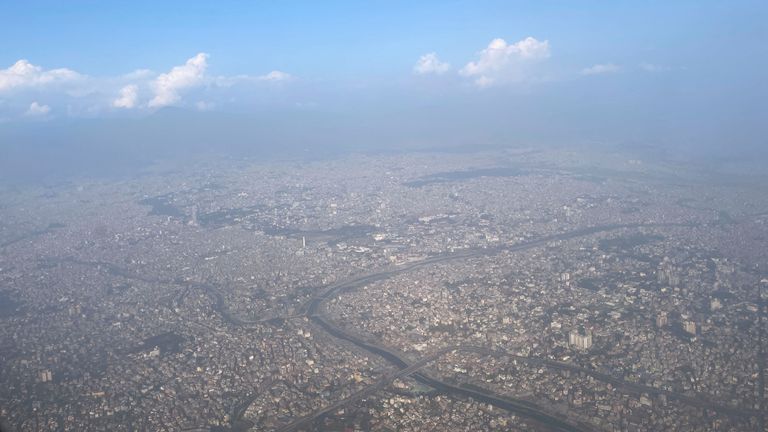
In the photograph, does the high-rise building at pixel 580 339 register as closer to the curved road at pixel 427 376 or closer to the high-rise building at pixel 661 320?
the high-rise building at pixel 661 320

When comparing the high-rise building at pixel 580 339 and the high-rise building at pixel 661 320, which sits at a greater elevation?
the high-rise building at pixel 661 320

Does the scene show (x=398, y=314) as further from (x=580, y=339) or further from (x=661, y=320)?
(x=661, y=320)

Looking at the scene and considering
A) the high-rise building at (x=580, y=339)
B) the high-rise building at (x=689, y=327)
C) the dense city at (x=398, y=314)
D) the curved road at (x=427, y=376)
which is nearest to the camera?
the curved road at (x=427, y=376)

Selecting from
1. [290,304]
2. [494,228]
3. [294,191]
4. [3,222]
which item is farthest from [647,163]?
[3,222]

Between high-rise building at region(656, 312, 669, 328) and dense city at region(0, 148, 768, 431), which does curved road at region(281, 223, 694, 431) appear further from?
high-rise building at region(656, 312, 669, 328)

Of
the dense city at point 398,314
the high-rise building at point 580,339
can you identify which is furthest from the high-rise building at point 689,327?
the high-rise building at point 580,339

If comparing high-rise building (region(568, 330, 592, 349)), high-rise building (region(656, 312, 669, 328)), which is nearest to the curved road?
high-rise building (region(568, 330, 592, 349))

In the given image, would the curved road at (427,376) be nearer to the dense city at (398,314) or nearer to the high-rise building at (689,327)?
the dense city at (398,314)

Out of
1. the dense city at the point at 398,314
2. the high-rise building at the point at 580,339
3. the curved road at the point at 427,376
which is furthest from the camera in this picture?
the high-rise building at the point at 580,339

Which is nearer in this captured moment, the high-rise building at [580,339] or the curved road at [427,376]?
the curved road at [427,376]

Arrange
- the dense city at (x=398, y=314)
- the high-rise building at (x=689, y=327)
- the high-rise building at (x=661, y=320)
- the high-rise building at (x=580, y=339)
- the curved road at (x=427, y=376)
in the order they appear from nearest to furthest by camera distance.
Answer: the curved road at (x=427, y=376) < the dense city at (x=398, y=314) < the high-rise building at (x=580, y=339) < the high-rise building at (x=689, y=327) < the high-rise building at (x=661, y=320)

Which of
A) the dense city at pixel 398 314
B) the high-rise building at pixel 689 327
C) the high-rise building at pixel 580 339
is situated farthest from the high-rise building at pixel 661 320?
the high-rise building at pixel 580 339
